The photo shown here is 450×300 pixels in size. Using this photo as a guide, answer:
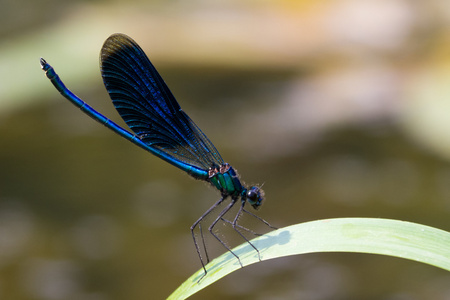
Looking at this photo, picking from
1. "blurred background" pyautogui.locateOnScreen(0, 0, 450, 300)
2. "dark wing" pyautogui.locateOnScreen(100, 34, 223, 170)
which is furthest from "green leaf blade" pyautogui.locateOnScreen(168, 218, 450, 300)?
"blurred background" pyautogui.locateOnScreen(0, 0, 450, 300)

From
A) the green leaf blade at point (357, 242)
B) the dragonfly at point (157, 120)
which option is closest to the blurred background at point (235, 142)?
the dragonfly at point (157, 120)

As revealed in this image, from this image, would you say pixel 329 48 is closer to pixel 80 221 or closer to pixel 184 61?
pixel 184 61

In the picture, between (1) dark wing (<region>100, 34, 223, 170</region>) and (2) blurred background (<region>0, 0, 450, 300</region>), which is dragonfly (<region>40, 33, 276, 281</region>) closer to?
(1) dark wing (<region>100, 34, 223, 170</region>)

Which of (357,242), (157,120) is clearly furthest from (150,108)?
(357,242)

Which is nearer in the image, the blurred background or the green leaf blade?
the green leaf blade

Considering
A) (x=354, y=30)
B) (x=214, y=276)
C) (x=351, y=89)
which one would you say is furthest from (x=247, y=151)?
(x=214, y=276)

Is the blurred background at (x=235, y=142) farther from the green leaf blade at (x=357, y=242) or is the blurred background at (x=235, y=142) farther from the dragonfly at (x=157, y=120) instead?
the green leaf blade at (x=357, y=242)
